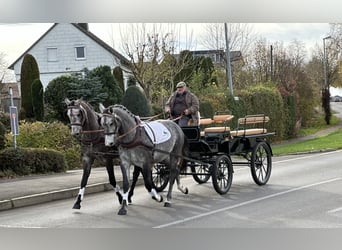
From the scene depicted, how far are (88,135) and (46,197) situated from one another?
1.48 metres

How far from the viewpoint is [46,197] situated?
678 cm

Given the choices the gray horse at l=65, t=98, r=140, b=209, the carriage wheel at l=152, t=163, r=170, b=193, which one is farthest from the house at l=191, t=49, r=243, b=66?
the gray horse at l=65, t=98, r=140, b=209

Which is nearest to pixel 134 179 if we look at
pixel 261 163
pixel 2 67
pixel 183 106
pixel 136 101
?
pixel 136 101

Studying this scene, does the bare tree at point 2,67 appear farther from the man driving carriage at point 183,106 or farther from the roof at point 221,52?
the roof at point 221,52

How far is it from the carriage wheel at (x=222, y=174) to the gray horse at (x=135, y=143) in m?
0.62

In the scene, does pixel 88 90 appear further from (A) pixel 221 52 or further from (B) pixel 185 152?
(A) pixel 221 52

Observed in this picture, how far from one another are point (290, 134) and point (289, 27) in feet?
5.94

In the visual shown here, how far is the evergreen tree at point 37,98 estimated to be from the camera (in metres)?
6.52

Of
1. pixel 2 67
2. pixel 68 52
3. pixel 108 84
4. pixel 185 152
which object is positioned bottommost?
pixel 185 152

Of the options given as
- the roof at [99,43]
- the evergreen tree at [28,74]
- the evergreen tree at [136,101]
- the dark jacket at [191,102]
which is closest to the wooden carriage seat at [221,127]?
the dark jacket at [191,102]

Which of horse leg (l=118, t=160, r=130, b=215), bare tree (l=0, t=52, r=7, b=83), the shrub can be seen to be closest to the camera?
horse leg (l=118, t=160, r=130, b=215)

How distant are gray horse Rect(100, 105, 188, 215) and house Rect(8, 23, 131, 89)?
0.95 metres

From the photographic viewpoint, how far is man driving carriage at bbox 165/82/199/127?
6.48 m

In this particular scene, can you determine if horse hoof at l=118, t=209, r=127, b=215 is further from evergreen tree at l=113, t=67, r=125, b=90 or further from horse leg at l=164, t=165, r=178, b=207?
evergreen tree at l=113, t=67, r=125, b=90
